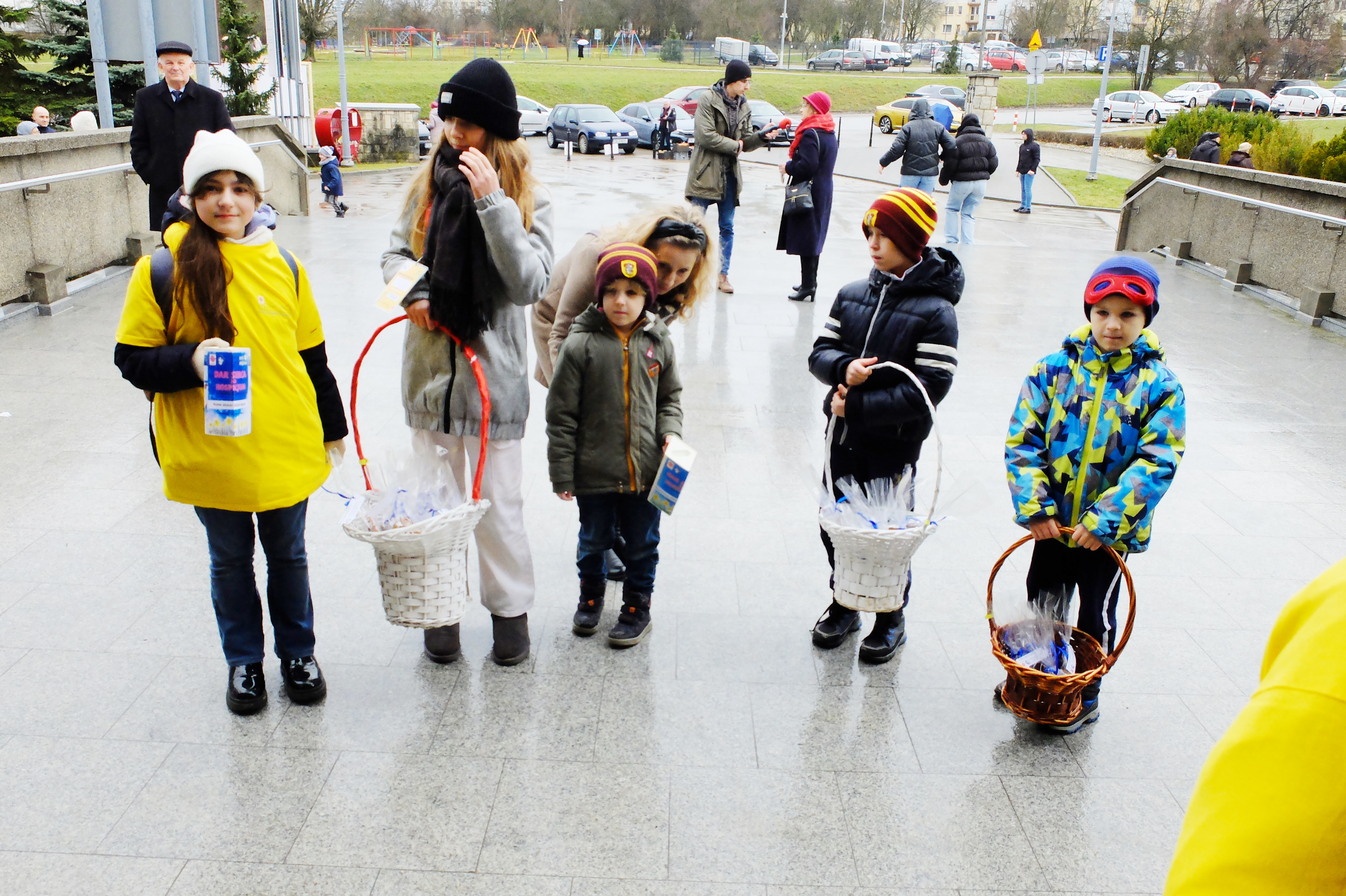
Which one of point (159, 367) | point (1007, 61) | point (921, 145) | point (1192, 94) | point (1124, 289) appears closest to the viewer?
point (159, 367)

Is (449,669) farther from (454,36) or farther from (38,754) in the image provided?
(454,36)

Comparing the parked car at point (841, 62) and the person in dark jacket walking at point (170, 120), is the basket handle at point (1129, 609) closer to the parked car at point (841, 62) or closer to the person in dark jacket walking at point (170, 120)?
the person in dark jacket walking at point (170, 120)

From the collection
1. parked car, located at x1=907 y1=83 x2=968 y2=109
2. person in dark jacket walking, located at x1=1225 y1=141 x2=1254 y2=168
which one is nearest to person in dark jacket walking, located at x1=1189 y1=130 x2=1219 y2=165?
person in dark jacket walking, located at x1=1225 y1=141 x2=1254 y2=168

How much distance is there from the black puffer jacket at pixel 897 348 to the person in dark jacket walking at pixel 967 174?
9.55 metres

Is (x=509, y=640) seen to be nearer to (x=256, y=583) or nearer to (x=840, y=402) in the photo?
(x=256, y=583)

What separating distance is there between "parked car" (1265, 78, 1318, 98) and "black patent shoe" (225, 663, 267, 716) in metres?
51.1

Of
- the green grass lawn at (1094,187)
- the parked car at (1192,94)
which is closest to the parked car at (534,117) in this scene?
the green grass lawn at (1094,187)

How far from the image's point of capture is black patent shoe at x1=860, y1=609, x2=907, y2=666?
379 cm

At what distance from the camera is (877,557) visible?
3.41m

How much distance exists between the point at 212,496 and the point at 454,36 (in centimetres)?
7846

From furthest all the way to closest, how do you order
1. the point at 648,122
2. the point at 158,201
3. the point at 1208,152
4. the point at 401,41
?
the point at 401,41
the point at 648,122
the point at 1208,152
the point at 158,201

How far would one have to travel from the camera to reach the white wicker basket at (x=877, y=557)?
3.33 meters

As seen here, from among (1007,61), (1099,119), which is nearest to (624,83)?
(1099,119)

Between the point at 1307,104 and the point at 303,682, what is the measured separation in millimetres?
50125
